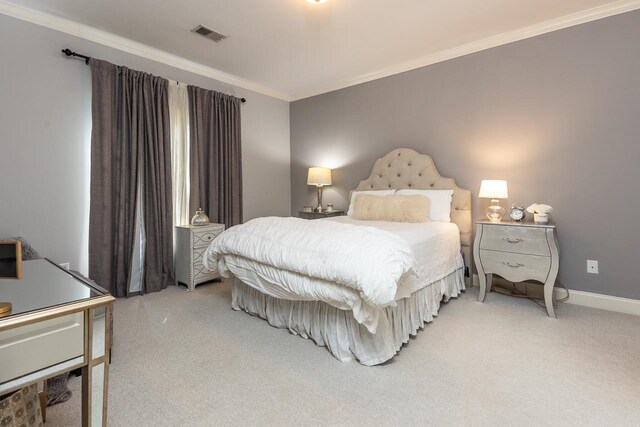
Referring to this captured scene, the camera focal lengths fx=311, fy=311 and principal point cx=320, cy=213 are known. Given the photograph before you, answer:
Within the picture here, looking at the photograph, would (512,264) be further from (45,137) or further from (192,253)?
(45,137)

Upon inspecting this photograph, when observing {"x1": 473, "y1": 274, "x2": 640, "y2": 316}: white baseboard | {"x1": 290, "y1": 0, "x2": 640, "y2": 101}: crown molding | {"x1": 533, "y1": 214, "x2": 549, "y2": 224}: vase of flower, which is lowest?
{"x1": 473, "y1": 274, "x2": 640, "y2": 316}: white baseboard

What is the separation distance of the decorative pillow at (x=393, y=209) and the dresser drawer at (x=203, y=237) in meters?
1.60

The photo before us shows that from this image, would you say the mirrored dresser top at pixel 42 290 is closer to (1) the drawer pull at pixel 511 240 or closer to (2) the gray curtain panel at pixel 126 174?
(2) the gray curtain panel at pixel 126 174

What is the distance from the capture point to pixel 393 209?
3.20 m

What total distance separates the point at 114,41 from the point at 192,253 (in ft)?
7.26

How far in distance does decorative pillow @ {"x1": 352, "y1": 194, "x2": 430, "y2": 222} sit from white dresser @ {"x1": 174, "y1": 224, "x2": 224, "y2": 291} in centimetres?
167

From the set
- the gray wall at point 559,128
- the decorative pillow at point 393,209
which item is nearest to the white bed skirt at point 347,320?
the decorative pillow at point 393,209

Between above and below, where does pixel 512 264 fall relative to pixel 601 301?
above

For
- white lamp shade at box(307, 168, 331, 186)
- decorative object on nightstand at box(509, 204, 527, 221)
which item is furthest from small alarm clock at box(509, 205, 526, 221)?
white lamp shade at box(307, 168, 331, 186)

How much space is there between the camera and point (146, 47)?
3.23 meters

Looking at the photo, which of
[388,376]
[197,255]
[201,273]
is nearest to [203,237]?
[197,255]

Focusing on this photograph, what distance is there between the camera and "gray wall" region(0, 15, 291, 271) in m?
2.52

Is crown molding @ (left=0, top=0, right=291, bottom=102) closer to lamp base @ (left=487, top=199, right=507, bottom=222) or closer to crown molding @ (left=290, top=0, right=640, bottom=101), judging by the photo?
crown molding @ (left=290, top=0, right=640, bottom=101)

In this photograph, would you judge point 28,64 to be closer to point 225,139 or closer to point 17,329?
point 225,139
